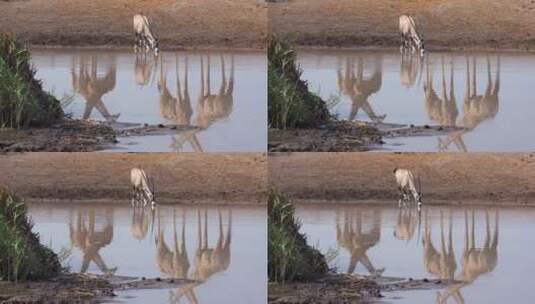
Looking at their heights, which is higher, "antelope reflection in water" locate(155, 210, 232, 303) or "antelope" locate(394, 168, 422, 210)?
"antelope" locate(394, 168, 422, 210)

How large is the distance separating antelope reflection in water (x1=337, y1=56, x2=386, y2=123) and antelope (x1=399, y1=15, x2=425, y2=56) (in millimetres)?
158

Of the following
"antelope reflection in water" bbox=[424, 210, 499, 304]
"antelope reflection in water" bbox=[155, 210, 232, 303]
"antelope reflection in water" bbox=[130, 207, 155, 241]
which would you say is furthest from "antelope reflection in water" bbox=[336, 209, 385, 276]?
"antelope reflection in water" bbox=[130, 207, 155, 241]

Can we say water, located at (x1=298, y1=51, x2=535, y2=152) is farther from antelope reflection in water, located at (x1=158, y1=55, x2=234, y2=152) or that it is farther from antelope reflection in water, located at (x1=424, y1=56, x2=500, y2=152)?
antelope reflection in water, located at (x1=158, y1=55, x2=234, y2=152)

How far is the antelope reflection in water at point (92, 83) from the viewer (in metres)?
8.51

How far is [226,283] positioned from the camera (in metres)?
8.46

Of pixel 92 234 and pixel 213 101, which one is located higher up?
pixel 213 101

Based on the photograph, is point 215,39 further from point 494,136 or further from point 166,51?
point 494,136

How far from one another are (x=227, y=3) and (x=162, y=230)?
1265mm

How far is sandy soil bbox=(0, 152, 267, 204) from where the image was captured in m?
8.45

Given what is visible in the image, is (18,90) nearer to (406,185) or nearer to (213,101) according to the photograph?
(213,101)

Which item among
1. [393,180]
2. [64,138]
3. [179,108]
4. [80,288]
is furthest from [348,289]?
[64,138]

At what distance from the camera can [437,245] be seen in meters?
8.43

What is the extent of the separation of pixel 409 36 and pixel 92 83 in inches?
67.8

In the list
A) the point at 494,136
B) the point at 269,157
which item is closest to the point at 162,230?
the point at 269,157
